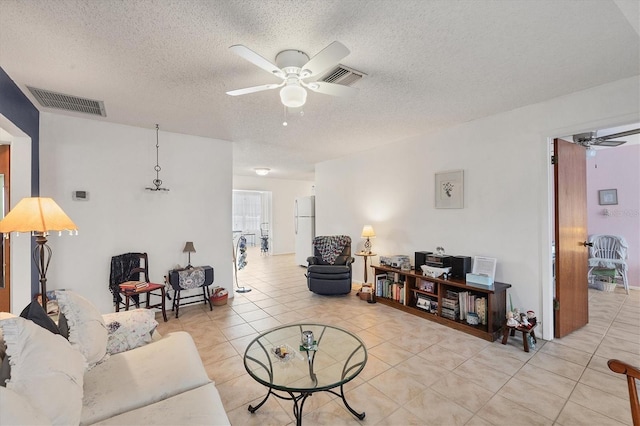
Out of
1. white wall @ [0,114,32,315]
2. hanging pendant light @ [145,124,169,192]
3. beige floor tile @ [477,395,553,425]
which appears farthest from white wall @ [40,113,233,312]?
beige floor tile @ [477,395,553,425]

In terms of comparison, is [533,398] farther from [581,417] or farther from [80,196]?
[80,196]

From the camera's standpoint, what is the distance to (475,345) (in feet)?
9.09

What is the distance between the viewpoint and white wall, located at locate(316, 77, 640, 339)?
2.71 metres

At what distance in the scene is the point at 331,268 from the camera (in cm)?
443

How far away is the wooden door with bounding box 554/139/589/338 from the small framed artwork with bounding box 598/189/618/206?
2345mm

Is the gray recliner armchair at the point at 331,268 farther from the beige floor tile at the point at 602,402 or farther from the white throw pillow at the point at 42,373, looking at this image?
the white throw pillow at the point at 42,373

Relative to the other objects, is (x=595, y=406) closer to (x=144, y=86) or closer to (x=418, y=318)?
(x=418, y=318)

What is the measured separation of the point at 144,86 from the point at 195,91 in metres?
0.43

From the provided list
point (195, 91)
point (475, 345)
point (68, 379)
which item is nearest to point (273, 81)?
point (195, 91)

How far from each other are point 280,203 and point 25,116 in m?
6.35

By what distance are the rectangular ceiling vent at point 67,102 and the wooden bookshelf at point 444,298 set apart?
13.0 feet

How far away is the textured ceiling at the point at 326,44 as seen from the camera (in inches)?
62.2

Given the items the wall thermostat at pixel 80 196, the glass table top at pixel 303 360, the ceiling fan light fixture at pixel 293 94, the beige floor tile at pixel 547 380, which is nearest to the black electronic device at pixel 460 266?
the beige floor tile at pixel 547 380

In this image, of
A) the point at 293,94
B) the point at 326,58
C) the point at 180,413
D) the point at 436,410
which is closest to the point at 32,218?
the point at 180,413
